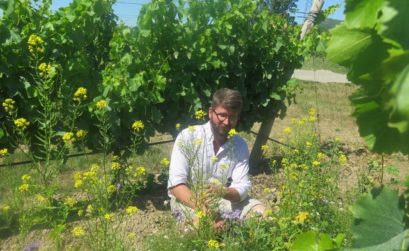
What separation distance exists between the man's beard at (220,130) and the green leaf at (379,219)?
3.01 metres

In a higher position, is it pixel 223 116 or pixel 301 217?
pixel 223 116

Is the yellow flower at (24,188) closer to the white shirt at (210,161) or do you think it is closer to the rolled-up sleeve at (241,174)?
the white shirt at (210,161)

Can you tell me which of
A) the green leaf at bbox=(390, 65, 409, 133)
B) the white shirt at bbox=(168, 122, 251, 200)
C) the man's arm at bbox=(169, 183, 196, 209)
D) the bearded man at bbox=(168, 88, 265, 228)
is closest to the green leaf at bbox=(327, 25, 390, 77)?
the green leaf at bbox=(390, 65, 409, 133)

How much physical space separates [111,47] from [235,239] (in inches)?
106

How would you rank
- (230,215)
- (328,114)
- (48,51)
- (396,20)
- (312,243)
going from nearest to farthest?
(396,20) → (312,243) → (230,215) → (48,51) → (328,114)

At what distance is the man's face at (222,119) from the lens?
3799 millimetres

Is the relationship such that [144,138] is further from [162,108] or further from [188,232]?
[188,232]

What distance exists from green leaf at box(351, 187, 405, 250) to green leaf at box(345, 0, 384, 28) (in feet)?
0.84

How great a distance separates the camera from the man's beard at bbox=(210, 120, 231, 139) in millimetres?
3847

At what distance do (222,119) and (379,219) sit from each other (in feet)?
9.90

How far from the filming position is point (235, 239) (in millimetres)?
2957

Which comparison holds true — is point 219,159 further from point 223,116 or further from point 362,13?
point 362,13

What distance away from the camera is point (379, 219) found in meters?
0.81

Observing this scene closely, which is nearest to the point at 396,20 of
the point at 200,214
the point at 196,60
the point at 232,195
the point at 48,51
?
the point at 200,214
